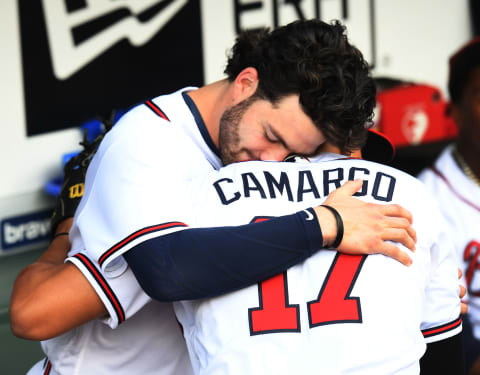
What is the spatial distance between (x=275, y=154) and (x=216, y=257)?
42 centimetres

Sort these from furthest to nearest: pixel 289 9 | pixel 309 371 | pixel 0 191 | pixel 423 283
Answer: pixel 289 9
pixel 0 191
pixel 423 283
pixel 309 371

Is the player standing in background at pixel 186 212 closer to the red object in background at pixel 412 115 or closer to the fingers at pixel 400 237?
the fingers at pixel 400 237

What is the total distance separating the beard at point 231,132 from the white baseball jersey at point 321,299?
0.21 meters

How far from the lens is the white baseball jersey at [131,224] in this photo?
1.12 m

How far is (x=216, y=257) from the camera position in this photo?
3.51 ft

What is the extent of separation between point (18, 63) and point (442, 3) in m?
2.96

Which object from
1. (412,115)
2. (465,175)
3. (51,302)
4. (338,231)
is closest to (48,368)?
(51,302)

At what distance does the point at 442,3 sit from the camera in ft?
14.0

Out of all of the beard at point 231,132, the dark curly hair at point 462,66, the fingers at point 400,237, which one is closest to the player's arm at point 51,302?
the beard at point 231,132

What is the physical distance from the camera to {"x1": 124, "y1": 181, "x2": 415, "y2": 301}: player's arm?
106 cm

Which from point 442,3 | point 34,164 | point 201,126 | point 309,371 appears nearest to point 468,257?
point 201,126

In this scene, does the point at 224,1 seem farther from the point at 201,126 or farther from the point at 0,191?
the point at 201,126

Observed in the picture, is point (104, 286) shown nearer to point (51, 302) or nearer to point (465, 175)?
point (51, 302)

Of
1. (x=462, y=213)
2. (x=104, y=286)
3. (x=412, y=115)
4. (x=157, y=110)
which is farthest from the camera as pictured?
(x=412, y=115)
